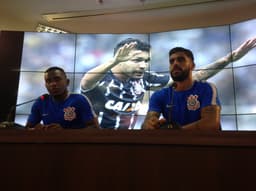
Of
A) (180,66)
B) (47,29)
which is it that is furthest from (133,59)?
(180,66)

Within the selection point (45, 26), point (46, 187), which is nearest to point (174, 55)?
point (46, 187)

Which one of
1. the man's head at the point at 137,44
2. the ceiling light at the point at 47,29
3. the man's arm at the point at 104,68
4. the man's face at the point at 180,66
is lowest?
the man's face at the point at 180,66

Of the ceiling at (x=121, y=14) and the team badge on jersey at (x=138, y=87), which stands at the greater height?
the ceiling at (x=121, y=14)

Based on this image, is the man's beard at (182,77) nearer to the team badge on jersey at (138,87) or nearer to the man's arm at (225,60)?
the man's arm at (225,60)

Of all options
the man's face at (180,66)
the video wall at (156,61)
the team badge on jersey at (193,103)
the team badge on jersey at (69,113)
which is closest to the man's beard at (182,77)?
the man's face at (180,66)

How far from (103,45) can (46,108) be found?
195cm

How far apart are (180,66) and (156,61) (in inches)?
Answer: 69.8

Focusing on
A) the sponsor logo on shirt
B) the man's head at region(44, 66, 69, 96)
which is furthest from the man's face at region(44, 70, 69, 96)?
the sponsor logo on shirt

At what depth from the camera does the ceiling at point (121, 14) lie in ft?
10.9

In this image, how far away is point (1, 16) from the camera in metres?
3.63

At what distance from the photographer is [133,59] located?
3648mm

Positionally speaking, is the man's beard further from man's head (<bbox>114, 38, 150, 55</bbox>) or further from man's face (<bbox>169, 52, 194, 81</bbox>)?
man's head (<bbox>114, 38, 150, 55</bbox>)

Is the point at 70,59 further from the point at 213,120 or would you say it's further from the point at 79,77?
the point at 213,120

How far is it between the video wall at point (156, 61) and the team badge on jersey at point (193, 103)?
5.29 ft
